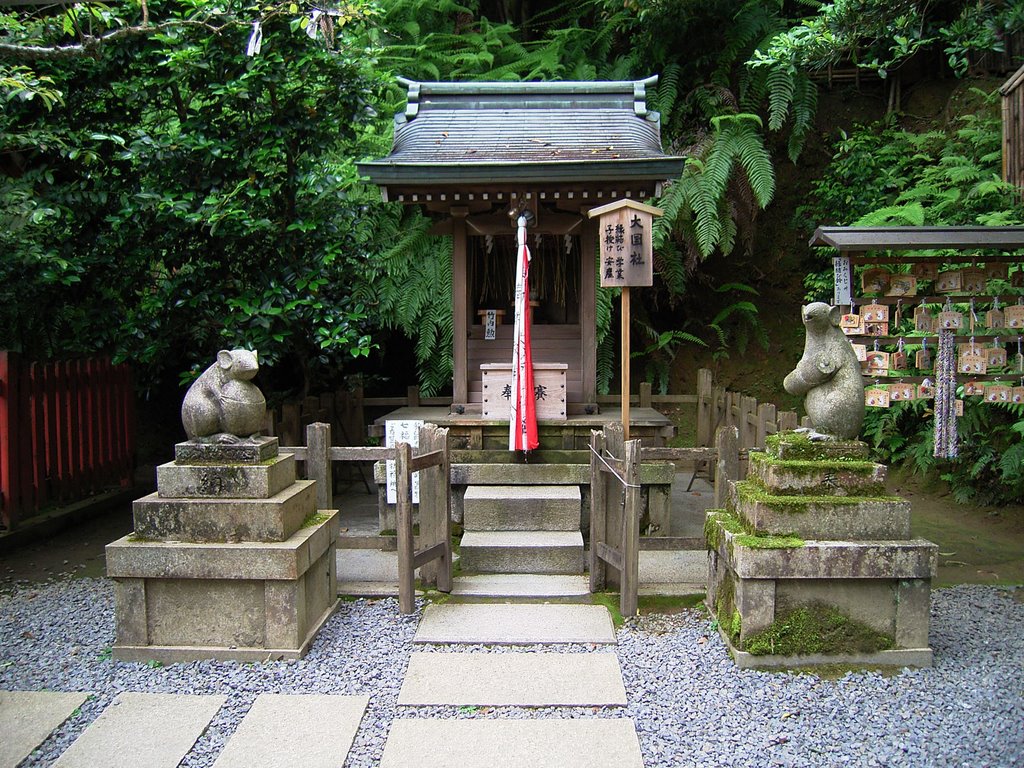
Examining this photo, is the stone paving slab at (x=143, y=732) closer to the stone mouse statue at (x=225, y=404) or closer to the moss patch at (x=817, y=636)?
the stone mouse statue at (x=225, y=404)

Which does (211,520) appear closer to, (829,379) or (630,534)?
(630,534)

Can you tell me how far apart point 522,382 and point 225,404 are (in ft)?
9.48

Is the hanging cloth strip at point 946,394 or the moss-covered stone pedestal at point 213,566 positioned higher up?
the hanging cloth strip at point 946,394

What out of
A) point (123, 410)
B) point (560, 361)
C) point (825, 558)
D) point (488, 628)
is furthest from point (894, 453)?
point (123, 410)

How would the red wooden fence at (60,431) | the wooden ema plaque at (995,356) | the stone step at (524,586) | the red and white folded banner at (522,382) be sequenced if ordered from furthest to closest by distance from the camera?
the red and white folded banner at (522,382), the red wooden fence at (60,431), the wooden ema plaque at (995,356), the stone step at (524,586)

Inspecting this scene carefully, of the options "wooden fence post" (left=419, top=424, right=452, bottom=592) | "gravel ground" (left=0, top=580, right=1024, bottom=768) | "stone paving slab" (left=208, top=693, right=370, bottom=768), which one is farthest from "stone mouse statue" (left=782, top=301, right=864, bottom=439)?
"stone paving slab" (left=208, top=693, right=370, bottom=768)

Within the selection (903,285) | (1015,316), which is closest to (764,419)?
(903,285)

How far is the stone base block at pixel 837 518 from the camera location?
4.05 m

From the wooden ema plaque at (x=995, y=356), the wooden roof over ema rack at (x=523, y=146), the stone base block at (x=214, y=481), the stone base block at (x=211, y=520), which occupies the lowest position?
the stone base block at (x=211, y=520)

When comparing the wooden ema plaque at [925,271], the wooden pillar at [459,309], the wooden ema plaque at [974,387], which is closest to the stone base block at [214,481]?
the wooden pillar at [459,309]

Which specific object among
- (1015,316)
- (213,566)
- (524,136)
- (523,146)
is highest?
(524,136)

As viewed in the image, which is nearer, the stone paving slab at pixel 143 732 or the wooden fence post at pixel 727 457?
the stone paving slab at pixel 143 732

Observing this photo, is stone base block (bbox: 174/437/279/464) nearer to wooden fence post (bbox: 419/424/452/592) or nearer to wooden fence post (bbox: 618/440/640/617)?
wooden fence post (bbox: 419/424/452/592)

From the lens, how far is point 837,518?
4.06 meters
